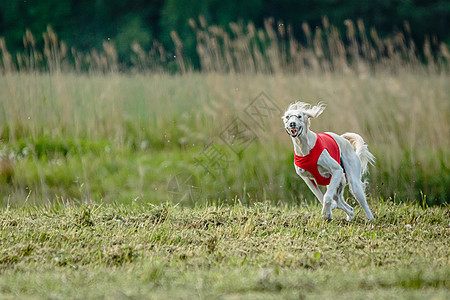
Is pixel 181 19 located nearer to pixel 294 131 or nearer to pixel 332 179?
pixel 332 179

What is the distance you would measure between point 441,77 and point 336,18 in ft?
24.2

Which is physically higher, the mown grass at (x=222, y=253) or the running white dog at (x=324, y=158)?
the running white dog at (x=324, y=158)

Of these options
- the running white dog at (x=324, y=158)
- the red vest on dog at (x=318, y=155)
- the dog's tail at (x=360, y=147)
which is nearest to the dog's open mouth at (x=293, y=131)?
the running white dog at (x=324, y=158)

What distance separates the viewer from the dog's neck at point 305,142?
151 inches

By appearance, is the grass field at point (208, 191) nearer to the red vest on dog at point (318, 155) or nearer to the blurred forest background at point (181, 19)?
the red vest on dog at point (318, 155)

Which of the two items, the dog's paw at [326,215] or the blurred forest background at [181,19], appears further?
the blurred forest background at [181,19]

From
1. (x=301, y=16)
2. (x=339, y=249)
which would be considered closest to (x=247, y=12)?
(x=301, y=16)

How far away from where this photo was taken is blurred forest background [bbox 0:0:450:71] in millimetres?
13766

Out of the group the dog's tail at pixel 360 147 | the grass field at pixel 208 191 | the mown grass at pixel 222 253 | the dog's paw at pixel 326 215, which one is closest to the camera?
the mown grass at pixel 222 253

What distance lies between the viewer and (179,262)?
3248mm

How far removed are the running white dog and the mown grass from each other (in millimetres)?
246

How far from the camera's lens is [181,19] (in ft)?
46.1

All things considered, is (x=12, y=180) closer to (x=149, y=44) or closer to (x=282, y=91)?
(x=282, y=91)

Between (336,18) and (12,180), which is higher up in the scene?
(336,18)
